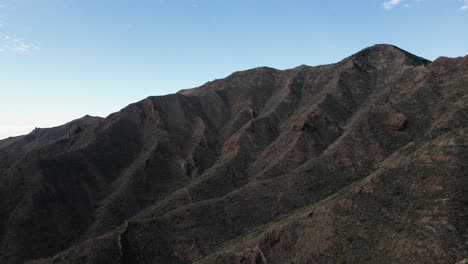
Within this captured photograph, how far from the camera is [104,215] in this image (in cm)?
7875

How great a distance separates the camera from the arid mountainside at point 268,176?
144 ft

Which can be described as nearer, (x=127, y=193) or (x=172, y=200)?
(x=172, y=200)

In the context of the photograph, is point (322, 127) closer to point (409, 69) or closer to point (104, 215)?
point (409, 69)

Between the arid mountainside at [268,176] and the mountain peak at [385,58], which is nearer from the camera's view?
the arid mountainside at [268,176]

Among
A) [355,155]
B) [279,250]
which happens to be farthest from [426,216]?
[355,155]

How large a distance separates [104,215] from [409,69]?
261ft

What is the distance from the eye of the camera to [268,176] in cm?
7862

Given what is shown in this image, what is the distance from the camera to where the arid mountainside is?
4394 centimetres

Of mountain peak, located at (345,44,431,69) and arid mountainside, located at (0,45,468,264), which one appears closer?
arid mountainside, located at (0,45,468,264)

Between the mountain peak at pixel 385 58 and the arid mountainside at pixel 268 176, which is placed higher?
the mountain peak at pixel 385 58

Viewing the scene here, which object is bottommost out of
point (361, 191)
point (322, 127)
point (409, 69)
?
point (361, 191)

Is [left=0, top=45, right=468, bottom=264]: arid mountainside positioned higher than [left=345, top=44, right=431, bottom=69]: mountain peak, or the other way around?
[left=345, top=44, right=431, bottom=69]: mountain peak

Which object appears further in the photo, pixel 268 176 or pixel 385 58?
pixel 385 58

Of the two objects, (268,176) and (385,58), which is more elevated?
(385,58)
